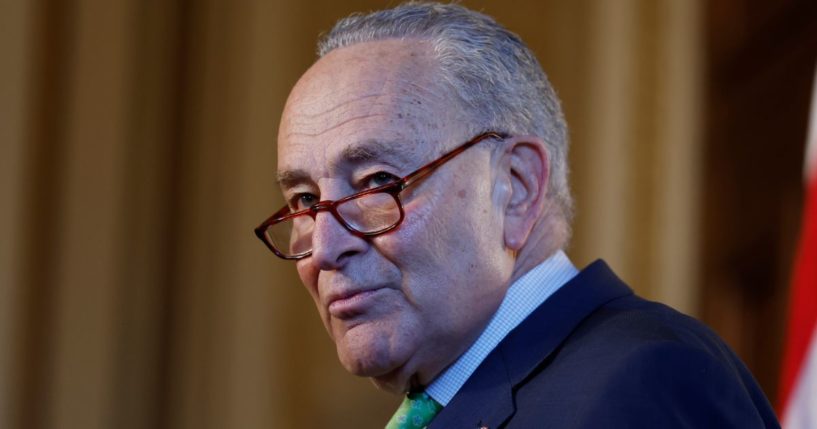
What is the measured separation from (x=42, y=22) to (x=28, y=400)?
1.07 meters

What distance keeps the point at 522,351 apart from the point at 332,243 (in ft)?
1.15

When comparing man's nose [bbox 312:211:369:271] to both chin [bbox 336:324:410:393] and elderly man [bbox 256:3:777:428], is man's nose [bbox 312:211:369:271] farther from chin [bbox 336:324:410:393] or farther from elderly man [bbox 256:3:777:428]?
chin [bbox 336:324:410:393]

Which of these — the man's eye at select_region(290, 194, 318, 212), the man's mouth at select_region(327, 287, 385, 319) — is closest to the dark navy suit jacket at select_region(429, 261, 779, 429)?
the man's mouth at select_region(327, 287, 385, 319)

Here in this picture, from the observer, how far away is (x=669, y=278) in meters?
4.22

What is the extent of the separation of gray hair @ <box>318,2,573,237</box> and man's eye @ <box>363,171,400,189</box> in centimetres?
19

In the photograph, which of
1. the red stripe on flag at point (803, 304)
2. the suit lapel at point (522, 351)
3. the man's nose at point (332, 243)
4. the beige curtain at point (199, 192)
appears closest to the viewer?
the suit lapel at point (522, 351)

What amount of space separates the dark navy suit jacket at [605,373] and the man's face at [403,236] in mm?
105

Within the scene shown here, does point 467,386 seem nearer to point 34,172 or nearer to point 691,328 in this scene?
point 691,328

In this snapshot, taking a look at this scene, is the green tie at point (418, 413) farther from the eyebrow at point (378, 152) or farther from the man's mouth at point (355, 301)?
the eyebrow at point (378, 152)

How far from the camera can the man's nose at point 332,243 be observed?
1918 millimetres

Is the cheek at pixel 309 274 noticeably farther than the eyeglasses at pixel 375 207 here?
Yes

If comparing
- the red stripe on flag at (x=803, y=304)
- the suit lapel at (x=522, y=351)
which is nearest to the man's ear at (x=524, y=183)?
the suit lapel at (x=522, y=351)

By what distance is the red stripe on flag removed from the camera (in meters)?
2.92

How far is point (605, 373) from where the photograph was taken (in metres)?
1.58
